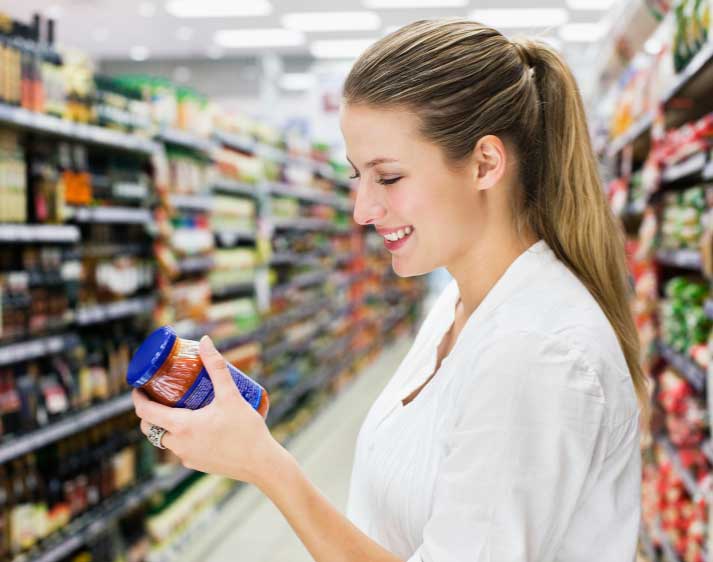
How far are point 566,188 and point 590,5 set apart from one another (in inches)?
435

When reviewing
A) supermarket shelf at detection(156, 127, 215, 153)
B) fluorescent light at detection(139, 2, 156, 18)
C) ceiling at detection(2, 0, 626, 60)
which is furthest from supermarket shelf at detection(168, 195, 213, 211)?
fluorescent light at detection(139, 2, 156, 18)

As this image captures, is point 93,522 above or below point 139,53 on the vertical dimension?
below

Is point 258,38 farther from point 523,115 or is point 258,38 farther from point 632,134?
point 523,115

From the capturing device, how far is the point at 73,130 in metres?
3.00

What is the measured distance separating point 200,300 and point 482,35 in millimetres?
3624

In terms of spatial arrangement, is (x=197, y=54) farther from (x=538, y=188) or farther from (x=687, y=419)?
(x=538, y=188)

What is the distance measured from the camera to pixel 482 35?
118 cm

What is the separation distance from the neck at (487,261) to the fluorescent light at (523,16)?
11.0 metres

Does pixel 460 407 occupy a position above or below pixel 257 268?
above

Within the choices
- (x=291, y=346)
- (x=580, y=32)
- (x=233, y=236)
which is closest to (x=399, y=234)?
(x=233, y=236)

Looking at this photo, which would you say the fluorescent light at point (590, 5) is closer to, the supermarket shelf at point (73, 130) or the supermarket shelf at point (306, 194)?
the supermarket shelf at point (306, 194)

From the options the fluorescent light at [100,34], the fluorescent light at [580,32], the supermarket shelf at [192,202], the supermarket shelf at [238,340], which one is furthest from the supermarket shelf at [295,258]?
the fluorescent light at [580,32]

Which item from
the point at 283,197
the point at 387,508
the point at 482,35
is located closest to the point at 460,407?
the point at 387,508

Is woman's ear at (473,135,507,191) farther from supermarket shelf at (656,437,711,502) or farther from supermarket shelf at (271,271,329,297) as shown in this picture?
supermarket shelf at (271,271,329,297)
